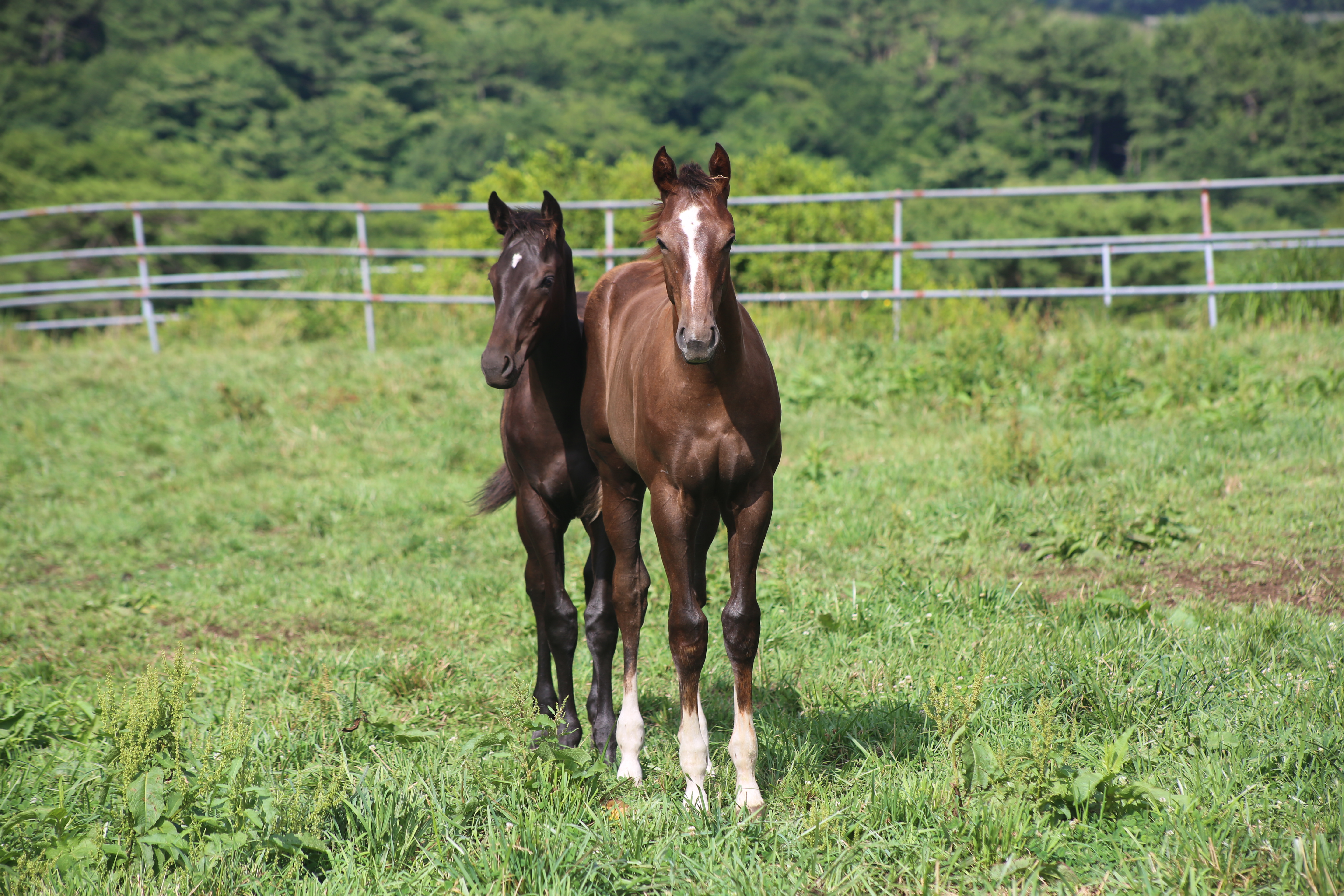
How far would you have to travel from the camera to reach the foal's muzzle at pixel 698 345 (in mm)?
2570

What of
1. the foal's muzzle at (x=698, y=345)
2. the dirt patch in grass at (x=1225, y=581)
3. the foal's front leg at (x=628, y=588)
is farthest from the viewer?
the dirt patch in grass at (x=1225, y=581)

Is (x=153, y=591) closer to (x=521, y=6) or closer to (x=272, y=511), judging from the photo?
(x=272, y=511)

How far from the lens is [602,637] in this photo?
3.63 meters

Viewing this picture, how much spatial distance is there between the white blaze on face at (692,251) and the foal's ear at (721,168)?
0.18 meters

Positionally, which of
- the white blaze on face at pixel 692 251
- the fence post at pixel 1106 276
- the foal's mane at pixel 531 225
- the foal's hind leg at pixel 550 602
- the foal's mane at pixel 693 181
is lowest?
the foal's hind leg at pixel 550 602

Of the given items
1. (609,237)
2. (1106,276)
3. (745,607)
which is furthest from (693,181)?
(1106,276)

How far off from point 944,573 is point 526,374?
2326mm

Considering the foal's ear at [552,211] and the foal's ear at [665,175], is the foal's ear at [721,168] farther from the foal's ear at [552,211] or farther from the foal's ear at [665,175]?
the foal's ear at [552,211]

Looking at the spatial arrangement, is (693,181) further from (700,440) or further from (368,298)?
(368,298)

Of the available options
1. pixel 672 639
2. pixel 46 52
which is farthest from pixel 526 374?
pixel 46 52

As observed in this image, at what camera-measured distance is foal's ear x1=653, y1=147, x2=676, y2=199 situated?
A: 284cm

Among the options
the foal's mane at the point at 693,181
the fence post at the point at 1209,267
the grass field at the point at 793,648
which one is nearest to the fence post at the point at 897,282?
the grass field at the point at 793,648

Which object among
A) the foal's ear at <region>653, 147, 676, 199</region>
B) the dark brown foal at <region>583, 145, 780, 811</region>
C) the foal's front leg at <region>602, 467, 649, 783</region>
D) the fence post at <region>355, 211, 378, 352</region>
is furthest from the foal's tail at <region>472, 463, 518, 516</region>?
the fence post at <region>355, 211, 378, 352</region>

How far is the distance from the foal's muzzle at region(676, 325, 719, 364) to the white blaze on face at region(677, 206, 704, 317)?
54 millimetres
